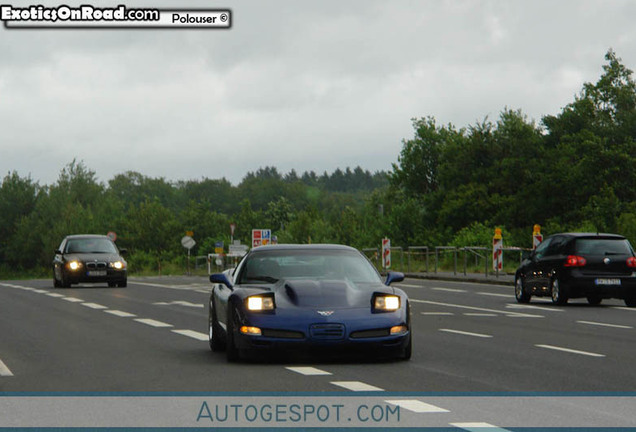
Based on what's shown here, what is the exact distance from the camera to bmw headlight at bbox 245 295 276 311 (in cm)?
1190

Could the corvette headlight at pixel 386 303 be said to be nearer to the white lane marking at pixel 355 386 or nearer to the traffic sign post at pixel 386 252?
the white lane marking at pixel 355 386

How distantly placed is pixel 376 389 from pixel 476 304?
608 inches

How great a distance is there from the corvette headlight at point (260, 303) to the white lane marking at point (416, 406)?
305 cm

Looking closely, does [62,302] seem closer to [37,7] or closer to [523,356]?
[37,7]

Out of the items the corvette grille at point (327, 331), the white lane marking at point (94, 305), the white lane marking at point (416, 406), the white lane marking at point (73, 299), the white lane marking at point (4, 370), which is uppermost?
the corvette grille at point (327, 331)

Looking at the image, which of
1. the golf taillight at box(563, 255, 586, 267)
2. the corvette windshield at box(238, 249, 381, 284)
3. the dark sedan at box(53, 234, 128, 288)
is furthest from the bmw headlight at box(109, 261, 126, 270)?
the corvette windshield at box(238, 249, 381, 284)

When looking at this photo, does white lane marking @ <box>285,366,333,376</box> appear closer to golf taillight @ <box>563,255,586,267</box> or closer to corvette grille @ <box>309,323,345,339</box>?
corvette grille @ <box>309,323,345,339</box>

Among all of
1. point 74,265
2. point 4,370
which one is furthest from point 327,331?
point 74,265

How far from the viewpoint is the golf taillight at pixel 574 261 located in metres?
24.0

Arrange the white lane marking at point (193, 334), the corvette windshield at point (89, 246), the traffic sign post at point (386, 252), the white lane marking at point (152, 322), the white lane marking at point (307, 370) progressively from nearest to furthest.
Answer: the white lane marking at point (307, 370) → the white lane marking at point (193, 334) → the white lane marking at point (152, 322) → the corvette windshield at point (89, 246) → the traffic sign post at point (386, 252)

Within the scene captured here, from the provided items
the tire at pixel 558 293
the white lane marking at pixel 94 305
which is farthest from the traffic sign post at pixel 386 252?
the white lane marking at pixel 94 305

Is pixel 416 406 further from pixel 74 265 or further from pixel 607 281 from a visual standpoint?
pixel 74 265

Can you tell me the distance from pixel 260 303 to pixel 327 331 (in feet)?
2.50

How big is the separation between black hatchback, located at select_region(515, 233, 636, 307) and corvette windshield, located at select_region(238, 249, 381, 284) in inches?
462
